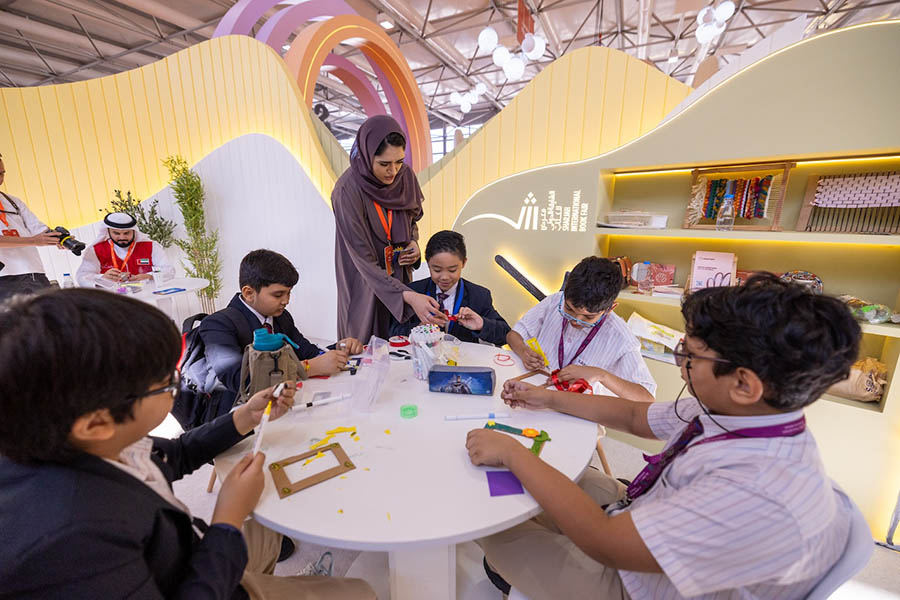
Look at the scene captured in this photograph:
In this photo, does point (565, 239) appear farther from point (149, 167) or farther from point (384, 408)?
point (149, 167)

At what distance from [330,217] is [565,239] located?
2541mm

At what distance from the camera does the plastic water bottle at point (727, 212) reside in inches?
92.5

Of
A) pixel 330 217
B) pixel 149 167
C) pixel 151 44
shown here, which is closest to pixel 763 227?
pixel 330 217

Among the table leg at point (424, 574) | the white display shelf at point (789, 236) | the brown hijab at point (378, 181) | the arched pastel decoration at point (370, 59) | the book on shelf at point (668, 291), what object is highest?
the arched pastel decoration at point (370, 59)

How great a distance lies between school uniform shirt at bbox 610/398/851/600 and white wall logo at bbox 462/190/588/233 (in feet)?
7.27

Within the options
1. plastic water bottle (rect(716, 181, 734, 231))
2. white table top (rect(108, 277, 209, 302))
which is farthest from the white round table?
white table top (rect(108, 277, 209, 302))

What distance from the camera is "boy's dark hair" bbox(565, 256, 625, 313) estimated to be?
68.4 inches

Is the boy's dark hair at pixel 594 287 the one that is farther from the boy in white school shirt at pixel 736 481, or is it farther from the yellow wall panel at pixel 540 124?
the yellow wall panel at pixel 540 124

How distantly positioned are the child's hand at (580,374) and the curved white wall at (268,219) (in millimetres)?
3259

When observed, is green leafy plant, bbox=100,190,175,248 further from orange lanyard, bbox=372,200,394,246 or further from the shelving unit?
the shelving unit

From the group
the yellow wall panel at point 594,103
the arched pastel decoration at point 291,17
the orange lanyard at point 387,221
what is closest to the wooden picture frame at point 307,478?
the orange lanyard at point 387,221

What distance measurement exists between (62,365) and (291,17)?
214 inches

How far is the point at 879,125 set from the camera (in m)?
1.84

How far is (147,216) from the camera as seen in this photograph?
16.8 feet
